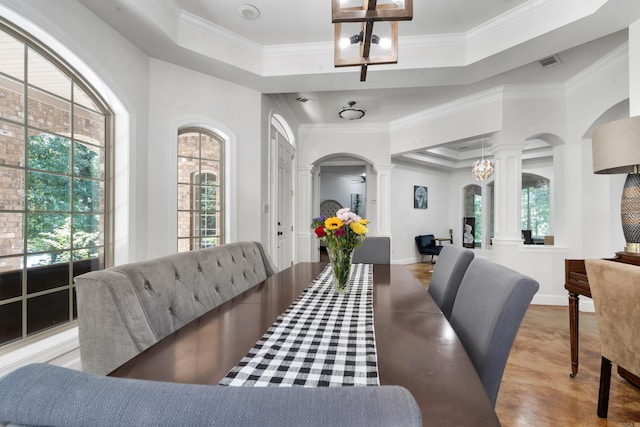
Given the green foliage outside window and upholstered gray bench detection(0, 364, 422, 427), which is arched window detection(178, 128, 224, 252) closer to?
the green foliage outside window

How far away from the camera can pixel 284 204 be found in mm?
4852

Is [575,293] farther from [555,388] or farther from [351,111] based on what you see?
[351,111]

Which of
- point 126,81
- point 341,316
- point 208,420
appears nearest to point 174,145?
point 126,81

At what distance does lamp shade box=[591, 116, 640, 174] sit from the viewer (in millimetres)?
1817

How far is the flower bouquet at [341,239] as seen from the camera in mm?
1499

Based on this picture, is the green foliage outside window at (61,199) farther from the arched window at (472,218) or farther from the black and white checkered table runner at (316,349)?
the arched window at (472,218)

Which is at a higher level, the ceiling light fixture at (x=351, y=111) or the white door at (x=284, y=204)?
Result: the ceiling light fixture at (x=351, y=111)

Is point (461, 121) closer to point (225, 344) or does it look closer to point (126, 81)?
point (126, 81)

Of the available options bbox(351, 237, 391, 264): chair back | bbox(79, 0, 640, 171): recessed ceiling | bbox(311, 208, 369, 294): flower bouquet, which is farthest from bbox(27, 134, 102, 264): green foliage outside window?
bbox(351, 237, 391, 264): chair back

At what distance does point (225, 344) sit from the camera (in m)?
0.92

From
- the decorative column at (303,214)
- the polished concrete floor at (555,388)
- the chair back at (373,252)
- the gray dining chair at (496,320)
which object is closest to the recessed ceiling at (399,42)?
the chair back at (373,252)

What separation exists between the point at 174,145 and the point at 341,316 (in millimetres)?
2577

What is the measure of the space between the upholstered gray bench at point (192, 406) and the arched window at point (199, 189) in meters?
3.04

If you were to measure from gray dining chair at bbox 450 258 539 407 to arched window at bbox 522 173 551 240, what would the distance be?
7820mm
